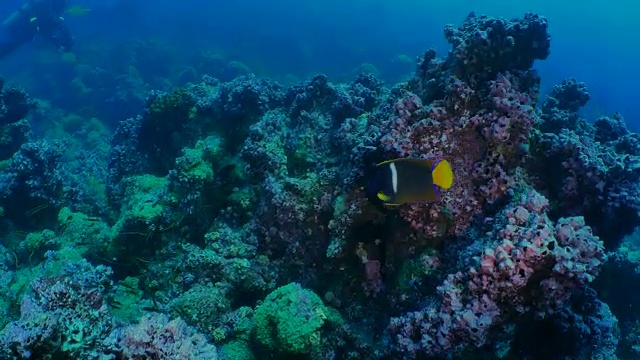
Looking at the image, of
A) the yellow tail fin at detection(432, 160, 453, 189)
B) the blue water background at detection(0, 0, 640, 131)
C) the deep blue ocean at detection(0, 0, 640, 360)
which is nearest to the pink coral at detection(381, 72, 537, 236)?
the deep blue ocean at detection(0, 0, 640, 360)

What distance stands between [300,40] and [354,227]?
40680 mm

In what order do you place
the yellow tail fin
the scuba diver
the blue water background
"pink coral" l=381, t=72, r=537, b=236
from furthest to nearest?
the blue water background, the scuba diver, "pink coral" l=381, t=72, r=537, b=236, the yellow tail fin

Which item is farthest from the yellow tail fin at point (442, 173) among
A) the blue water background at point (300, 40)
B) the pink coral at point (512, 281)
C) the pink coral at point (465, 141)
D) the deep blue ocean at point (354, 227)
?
the blue water background at point (300, 40)

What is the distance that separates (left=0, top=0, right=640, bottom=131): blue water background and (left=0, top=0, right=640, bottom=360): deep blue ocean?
69.0 feet

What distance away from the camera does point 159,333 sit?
2.58 meters

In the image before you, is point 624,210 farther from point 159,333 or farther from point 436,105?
point 159,333

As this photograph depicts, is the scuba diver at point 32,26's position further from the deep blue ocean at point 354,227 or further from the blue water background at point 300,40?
the deep blue ocean at point 354,227

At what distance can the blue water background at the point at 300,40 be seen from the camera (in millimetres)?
33281

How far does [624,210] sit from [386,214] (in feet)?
7.27

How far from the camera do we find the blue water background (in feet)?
109

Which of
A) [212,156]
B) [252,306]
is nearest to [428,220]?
[252,306]

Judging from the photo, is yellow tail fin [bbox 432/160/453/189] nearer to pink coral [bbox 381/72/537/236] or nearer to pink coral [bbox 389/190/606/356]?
pink coral [bbox 389/190/606/356]

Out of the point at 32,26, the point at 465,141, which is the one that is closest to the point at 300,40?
the point at 32,26

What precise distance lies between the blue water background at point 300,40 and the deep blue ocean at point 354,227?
21031mm
